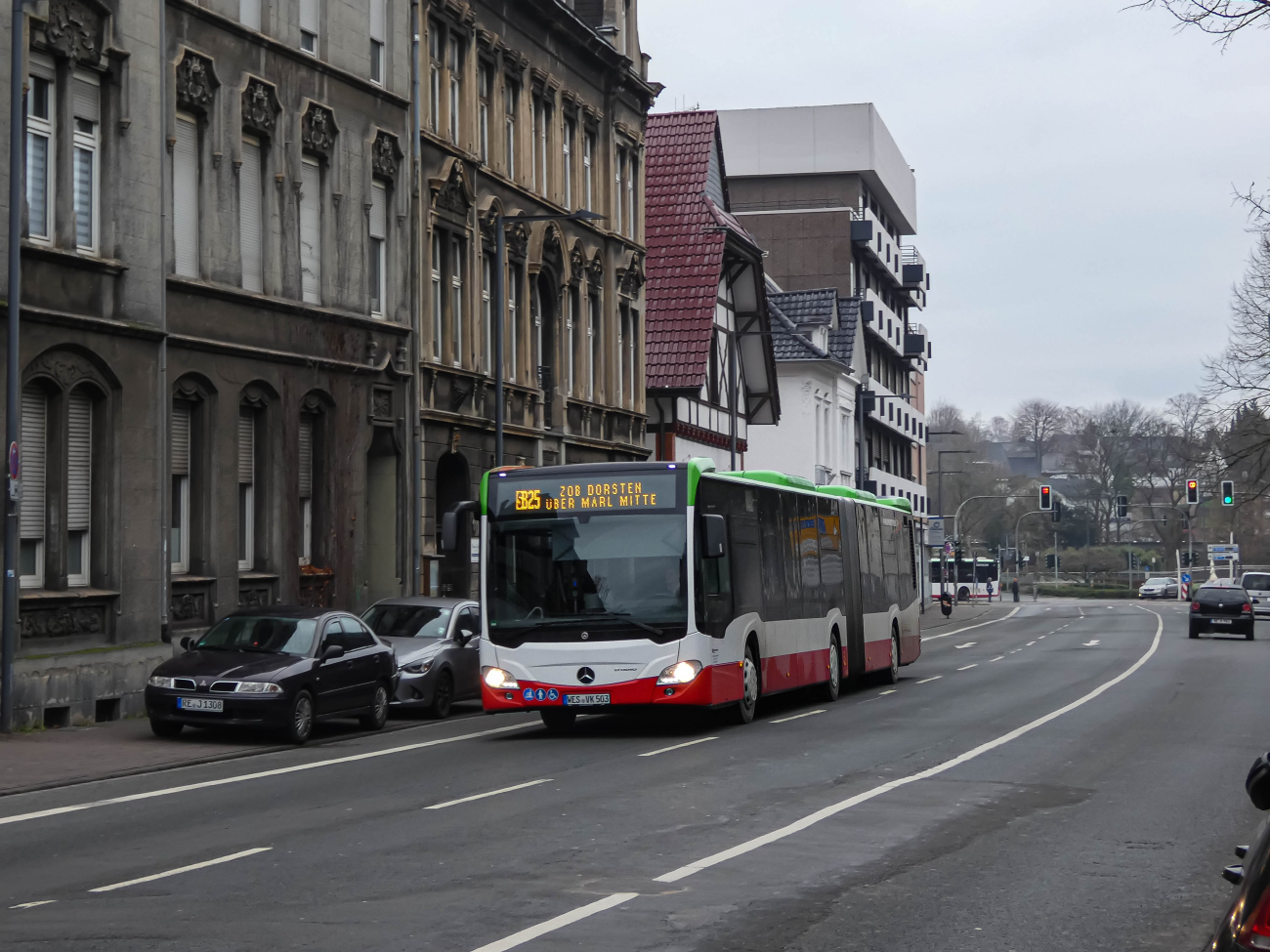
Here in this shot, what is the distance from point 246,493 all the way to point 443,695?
5453 millimetres

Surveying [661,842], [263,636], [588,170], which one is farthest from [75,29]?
[588,170]

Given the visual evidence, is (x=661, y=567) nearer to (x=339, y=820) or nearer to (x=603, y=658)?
(x=603, y=658)

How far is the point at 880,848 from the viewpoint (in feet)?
37.3

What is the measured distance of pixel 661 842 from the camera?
11.6m

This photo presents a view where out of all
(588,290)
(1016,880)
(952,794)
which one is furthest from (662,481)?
(588,290)

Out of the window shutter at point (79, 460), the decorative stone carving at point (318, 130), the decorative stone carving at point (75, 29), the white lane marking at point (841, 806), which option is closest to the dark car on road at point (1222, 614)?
the white lane marking at point (841, 806)

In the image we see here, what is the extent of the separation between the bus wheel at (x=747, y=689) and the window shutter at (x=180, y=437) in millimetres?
8787

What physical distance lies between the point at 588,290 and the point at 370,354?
12070mm

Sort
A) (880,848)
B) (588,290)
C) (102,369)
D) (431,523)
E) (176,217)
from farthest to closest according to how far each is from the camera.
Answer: (588,290) → (431,523) → (176,217) → (102,369) → (880,848)

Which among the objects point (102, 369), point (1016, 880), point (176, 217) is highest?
point (176, 217)

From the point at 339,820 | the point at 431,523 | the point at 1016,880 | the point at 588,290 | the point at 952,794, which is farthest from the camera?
the point at 588,290

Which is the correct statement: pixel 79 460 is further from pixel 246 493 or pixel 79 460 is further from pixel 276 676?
pixel 276 676

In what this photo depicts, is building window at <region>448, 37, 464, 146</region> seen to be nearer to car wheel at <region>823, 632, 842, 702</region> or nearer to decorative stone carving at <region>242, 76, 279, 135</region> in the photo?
decorative stone carving at <region>242, 76, 279, 135</region>

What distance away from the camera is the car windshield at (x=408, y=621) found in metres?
25.2
